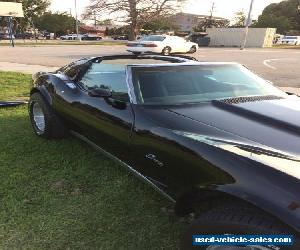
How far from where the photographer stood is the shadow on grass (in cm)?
289

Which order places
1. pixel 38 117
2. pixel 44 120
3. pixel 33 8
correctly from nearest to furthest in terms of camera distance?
pixel 44 120, pixel 38 117, pixel 33 8

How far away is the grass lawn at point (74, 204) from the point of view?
2895 millimetres

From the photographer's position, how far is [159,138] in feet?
9.16

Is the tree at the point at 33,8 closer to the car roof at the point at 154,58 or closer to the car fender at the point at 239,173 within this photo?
the car roof at the point at 154,58

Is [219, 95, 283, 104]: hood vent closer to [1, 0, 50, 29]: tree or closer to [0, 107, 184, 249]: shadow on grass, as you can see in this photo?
[0, 107, 184, 249]: shadow on grass

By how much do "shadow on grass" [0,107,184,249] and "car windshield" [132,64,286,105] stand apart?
37.7 inches

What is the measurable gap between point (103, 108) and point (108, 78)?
0.52m

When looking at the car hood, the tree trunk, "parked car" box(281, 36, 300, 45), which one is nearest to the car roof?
the car hood

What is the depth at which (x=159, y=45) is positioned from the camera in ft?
71.4

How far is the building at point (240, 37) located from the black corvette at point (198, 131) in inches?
1553

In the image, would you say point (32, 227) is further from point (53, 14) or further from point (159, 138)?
point (53, 14)

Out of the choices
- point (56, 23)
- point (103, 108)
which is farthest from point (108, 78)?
point (56, 23)

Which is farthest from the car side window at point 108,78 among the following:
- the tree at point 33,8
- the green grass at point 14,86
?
the tree at point 33,8

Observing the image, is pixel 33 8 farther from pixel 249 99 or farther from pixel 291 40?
pixel 249 99
